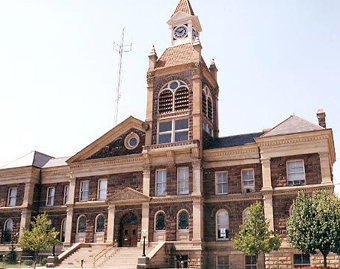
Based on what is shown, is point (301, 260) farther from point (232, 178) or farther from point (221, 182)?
point (221, 182)

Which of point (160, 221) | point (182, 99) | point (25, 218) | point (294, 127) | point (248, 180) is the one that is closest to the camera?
point (294, 127)

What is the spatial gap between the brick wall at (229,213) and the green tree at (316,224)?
5.95 metres

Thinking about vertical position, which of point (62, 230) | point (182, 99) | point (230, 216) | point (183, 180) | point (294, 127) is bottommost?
point (62, 230)

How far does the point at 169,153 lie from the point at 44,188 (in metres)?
16.3

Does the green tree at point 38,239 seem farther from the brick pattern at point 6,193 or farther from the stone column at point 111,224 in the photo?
the brick pattern at point 6,193

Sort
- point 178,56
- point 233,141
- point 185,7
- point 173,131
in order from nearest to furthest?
point 233,141 → point 173,131 → point 178,56 → point 185,7

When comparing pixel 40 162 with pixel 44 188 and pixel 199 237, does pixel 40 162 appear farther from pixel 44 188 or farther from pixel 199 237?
pixel 199 237

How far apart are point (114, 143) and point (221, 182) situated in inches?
461

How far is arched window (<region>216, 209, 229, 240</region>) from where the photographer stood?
114 ft

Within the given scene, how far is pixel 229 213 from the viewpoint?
34938 millimetres

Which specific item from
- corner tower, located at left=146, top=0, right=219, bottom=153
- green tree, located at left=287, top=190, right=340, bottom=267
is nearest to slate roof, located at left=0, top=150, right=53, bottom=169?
corner tower, located at left=146, top=0, right=219, bottom=153

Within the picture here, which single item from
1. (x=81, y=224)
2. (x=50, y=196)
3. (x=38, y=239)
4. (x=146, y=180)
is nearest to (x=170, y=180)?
(x=146, y=180)

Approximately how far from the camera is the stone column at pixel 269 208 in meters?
32.5

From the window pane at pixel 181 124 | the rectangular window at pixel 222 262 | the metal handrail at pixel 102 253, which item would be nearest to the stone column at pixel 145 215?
the metal handrail at pixel 102 253
